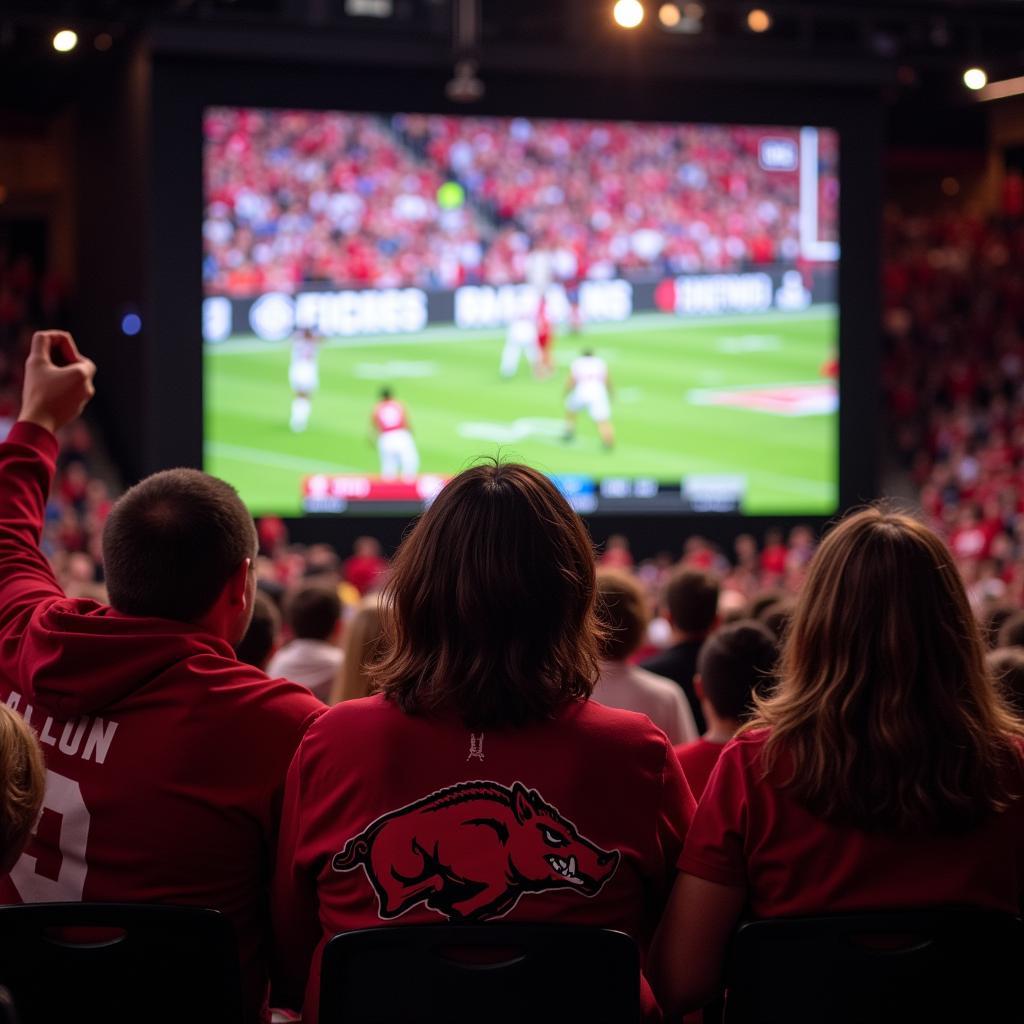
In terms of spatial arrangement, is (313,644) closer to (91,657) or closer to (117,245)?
(91,657)

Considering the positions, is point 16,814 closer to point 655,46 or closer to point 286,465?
point 286,465

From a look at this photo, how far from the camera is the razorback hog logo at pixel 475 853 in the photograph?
5.72 ft

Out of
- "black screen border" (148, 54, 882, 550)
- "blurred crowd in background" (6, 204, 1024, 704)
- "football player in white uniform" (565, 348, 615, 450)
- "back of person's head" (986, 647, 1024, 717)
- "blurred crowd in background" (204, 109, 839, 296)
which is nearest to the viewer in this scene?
"back of person's head" (986, 647, 1024, 717)

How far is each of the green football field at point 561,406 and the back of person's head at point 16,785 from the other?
10039 mm

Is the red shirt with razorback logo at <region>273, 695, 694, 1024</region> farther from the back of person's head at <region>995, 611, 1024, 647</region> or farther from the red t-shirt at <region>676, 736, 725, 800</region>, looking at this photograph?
the back of person's head at <region>995, 611, 1024, 647</region>

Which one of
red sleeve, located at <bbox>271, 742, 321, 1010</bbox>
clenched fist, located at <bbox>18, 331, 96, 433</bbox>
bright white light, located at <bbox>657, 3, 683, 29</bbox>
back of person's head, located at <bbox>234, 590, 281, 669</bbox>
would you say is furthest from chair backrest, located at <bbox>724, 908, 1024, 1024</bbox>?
bright white light, located at <bbox>657, 3, 683, 29</bbox>

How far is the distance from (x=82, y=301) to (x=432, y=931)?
606 inches

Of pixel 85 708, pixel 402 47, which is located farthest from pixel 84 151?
pixel 85 708

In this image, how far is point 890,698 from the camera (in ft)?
5.98

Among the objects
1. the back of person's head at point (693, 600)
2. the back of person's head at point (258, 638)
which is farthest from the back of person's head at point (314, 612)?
the back of person's head at point (693, 600)

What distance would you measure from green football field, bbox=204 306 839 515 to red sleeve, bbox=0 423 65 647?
30.3ft

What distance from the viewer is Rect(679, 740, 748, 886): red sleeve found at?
182 centimetres

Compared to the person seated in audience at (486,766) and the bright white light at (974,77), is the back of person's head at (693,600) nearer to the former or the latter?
the person seated in audience at (486,766)

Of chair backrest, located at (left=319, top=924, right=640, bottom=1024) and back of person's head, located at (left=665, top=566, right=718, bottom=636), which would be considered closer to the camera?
chair backrest, located at (left=319, top=924, right=640, bottom=1024)
